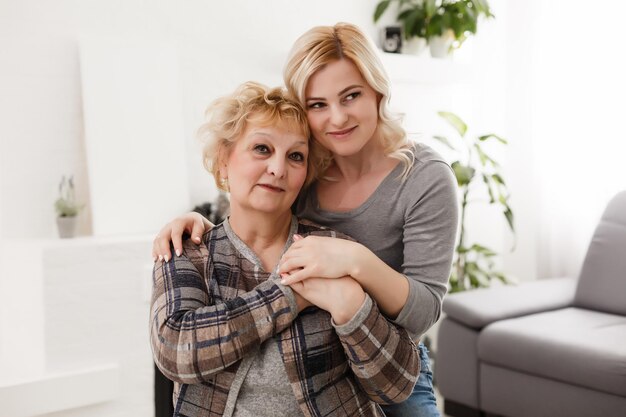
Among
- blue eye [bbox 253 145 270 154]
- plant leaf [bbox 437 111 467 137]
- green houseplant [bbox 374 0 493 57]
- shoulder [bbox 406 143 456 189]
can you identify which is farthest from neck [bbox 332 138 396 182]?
green houseplant [bbox 374 0 493 57]

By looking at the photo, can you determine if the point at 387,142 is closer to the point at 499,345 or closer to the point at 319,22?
the point at 499,345

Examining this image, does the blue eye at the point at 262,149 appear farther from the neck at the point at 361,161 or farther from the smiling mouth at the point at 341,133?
the neck at the point at 361,161

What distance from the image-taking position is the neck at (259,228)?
1533 mm

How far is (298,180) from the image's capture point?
1.54m

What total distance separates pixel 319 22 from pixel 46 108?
153cm

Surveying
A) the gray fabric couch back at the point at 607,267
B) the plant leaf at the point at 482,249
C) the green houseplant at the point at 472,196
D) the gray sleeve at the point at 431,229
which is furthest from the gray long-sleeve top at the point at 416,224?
the plant leaf at the point at 482,249

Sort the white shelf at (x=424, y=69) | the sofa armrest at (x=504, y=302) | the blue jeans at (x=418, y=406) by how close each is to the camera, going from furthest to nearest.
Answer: the white shelf at (x=424, y=69) → the sofa armrest at (x=504, y=302) → the blue jeans at (x=418, y=406)

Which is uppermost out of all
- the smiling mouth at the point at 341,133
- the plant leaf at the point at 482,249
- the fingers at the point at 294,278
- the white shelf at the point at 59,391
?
the smiling mouth at the point at 341,133

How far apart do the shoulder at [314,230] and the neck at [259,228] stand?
44 millimetres

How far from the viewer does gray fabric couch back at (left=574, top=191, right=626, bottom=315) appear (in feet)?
11.1

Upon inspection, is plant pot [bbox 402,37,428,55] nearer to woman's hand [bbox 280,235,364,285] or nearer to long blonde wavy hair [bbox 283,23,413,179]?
long blonde wavy hair [bbox 283,23,413,179]

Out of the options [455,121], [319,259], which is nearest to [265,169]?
[319,259]

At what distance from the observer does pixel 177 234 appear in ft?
5.06

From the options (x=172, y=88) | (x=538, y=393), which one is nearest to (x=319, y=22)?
(x=172, y=88)
